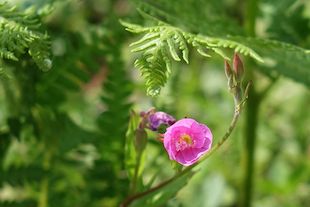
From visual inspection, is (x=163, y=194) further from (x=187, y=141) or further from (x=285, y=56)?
(x=285, y=56)

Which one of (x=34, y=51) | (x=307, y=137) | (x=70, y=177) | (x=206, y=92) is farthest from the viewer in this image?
(x=206, y=92)

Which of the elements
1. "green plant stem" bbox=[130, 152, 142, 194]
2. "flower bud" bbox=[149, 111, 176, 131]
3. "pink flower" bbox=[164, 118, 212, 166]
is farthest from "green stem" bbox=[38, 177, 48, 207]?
"pink flower" bbox=[164, 118, 212, 166]

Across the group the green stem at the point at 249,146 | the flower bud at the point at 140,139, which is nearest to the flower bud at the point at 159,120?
the flower bud at the point at 140,139

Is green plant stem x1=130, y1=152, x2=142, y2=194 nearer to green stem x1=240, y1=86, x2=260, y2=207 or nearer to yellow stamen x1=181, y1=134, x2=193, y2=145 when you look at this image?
yellow stamen x1=181, y1=134, x2=193, y2=145

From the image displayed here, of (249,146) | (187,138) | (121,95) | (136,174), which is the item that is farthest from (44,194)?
(187,138)

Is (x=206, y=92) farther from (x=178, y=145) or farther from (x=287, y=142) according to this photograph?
(x=178, y=145)

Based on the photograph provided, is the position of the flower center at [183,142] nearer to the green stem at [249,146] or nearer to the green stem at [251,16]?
the green stem at [251,16]

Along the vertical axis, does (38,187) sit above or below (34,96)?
below

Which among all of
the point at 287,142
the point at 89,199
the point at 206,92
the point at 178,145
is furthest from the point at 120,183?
the point at 206,92
